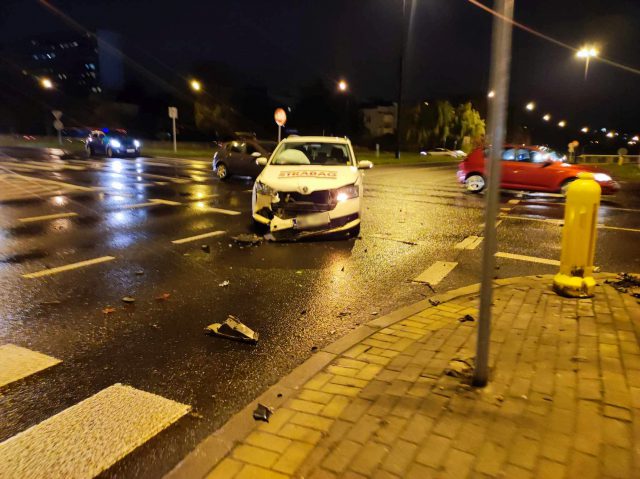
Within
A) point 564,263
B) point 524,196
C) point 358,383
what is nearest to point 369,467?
point 358,383

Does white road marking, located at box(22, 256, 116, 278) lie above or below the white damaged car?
below

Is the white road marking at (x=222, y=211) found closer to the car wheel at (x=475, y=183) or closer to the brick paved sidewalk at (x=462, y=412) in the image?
the brick paved sidewalk at (x=462, y=412)

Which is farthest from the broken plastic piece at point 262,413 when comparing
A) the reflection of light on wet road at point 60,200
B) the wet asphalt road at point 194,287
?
the reflection of light on wet road at point 60,200

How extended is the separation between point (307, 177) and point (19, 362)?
5.47 m

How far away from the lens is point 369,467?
265 centimetres

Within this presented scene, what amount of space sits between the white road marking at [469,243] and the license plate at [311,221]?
2318 millimetres

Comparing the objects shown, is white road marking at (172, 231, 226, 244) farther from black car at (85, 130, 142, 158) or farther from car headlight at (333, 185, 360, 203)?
black car at (85, 130, 142, 158)

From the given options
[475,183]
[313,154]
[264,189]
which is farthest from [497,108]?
[475,183]

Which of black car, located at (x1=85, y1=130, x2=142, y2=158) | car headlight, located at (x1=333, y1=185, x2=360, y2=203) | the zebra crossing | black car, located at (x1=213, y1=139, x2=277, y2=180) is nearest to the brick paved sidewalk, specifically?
the zebra crossing

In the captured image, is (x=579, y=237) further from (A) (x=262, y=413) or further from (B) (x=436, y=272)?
(A) (x=262, y=413)

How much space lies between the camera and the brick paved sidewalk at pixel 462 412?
2662 mm

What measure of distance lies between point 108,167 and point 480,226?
1865 centimetres

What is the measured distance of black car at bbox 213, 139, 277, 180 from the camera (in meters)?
18.3

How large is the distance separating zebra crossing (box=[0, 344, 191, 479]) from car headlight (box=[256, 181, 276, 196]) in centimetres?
516
